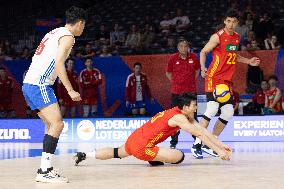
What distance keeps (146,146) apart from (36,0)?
2050 cm

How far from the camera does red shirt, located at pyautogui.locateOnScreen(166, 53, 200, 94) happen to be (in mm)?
12141

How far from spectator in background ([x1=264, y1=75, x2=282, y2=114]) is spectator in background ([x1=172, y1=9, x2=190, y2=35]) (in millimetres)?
4694

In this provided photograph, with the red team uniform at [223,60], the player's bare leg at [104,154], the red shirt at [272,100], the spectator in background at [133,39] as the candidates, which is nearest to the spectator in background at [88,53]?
Result: the spectator in background at [133,39]

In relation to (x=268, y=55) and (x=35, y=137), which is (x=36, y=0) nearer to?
(x=35, y=137)

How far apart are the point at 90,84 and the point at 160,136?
8.42 metres

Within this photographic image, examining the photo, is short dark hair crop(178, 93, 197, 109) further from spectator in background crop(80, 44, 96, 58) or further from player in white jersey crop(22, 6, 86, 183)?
spectator in background crop(80, 44, 96, 58)

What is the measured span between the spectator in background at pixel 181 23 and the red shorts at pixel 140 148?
1106 cm

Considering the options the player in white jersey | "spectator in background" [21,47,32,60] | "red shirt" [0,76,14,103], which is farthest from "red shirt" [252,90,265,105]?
the player in white jersey

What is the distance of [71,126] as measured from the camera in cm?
1573

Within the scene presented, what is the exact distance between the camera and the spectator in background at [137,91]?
1609cm

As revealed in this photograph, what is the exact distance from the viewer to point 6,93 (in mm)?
17469

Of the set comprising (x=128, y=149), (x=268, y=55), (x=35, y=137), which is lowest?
(x=35, y=137)

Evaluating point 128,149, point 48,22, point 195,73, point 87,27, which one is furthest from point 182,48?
point 48,22

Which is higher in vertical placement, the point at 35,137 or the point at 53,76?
the point at 53,76
